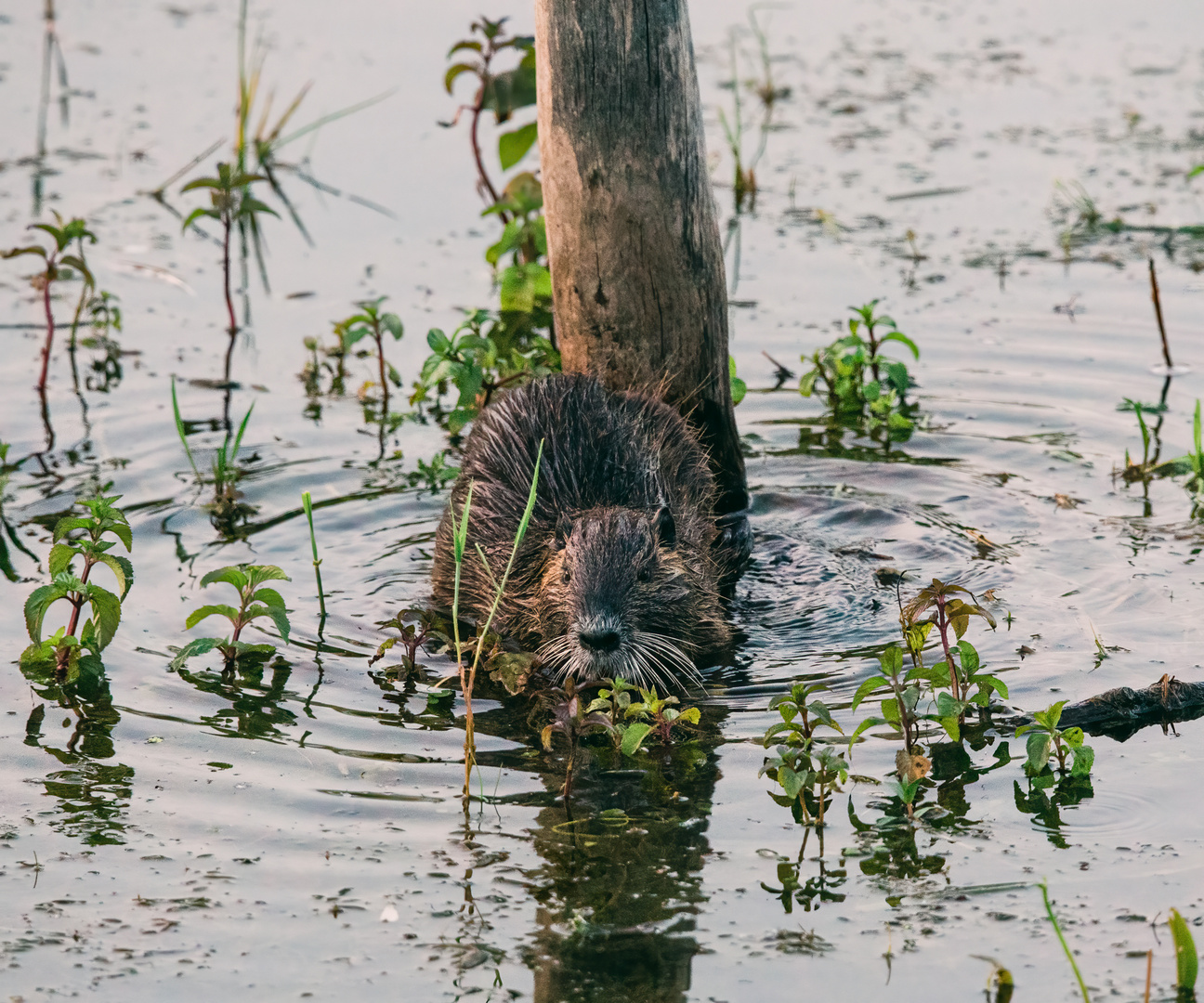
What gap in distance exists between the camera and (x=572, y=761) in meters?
4.26

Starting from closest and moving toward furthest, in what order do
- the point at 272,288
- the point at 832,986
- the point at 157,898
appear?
the point at 832,986
the point at 157,898
the point at 272,288

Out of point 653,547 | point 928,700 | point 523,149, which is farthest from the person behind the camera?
point 523,149

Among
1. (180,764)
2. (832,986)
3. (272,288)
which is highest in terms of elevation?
(272,288)

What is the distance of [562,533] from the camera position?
5035mm

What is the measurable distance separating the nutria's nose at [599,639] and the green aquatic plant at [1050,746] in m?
1.20

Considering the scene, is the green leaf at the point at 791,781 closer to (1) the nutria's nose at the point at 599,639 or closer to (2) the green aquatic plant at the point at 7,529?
(1) the nutria's nose at the point at 599,639

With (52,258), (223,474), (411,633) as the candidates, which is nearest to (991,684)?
(411,633)

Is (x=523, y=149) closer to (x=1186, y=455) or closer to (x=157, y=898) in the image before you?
(x=1186, y=455)

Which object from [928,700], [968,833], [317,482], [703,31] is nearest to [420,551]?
[317,482]

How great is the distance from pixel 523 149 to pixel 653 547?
256 cm

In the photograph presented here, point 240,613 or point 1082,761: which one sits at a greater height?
point 240,613

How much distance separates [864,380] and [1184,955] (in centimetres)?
402

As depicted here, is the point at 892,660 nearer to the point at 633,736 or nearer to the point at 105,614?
the point at 633,736

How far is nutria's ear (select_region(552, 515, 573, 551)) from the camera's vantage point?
502cm
